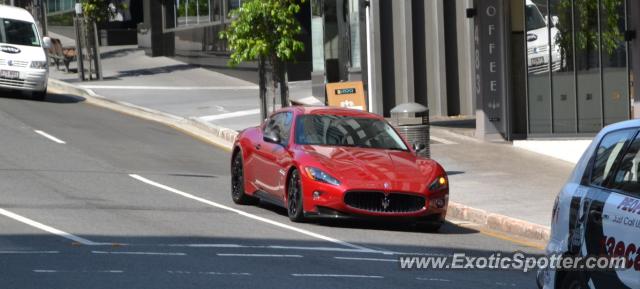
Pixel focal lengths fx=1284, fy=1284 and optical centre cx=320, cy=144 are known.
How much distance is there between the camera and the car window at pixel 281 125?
53.3 ft

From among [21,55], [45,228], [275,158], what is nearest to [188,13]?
[21,55]

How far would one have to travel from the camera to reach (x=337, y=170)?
14953mm

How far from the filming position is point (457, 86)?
29.8 m

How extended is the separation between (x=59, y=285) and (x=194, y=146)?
47.4 ft

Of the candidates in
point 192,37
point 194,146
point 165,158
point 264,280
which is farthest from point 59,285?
point 192,37

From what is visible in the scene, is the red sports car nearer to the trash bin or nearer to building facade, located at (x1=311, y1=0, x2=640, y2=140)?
the trash bin

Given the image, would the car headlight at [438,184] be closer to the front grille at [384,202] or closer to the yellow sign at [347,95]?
the front grille at [384,202]

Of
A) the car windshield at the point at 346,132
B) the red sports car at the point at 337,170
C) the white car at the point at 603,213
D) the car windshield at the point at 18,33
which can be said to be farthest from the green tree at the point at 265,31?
the white car at the point at 603,213

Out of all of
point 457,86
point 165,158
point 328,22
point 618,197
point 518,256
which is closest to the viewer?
point 618,197

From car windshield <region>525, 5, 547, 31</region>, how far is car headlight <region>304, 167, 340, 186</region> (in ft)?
32.6

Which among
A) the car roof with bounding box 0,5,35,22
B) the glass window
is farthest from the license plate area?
the glass window

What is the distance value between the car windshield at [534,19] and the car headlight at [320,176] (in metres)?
9.93

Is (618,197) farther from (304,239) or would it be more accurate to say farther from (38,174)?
(38,174)

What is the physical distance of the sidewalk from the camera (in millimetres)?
17547
